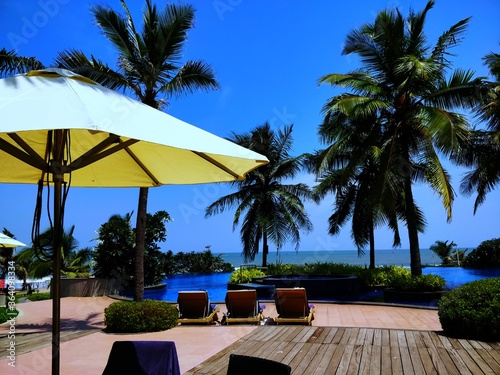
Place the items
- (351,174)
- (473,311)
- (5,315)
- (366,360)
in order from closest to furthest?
1. (366,360)
2. (473,311)
3. (5,315)
4. (351,174)

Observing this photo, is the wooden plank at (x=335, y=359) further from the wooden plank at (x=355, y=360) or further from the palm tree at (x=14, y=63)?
the palm tree at (x=14, y=63)

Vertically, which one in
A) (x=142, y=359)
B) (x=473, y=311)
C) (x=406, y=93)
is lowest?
(x=473, y=311)

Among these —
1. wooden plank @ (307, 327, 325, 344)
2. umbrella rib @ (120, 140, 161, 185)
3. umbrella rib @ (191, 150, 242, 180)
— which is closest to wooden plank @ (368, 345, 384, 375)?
wooden plank @ (307, 327, 325, 344)

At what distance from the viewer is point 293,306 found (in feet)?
29.9

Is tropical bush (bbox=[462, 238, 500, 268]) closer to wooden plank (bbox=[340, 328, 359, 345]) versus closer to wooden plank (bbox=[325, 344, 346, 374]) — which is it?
wooden plank (bbox=[340, 328, 359, 345])

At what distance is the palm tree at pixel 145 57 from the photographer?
33.5 feet

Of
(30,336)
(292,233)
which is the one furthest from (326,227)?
(30,336)

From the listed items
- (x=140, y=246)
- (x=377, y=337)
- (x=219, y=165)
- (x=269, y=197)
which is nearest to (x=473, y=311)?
(x=377, y=337)

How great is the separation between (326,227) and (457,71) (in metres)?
10.3

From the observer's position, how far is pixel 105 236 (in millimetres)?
18000

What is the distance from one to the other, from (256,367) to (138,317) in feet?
21.3

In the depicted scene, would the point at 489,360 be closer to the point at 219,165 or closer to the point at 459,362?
the point at 459,362

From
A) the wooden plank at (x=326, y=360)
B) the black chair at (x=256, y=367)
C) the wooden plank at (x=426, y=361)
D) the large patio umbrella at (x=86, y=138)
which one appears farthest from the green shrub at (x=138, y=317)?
the black chair at (x=256, y=367)

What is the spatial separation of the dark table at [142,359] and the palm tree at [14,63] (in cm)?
1026
